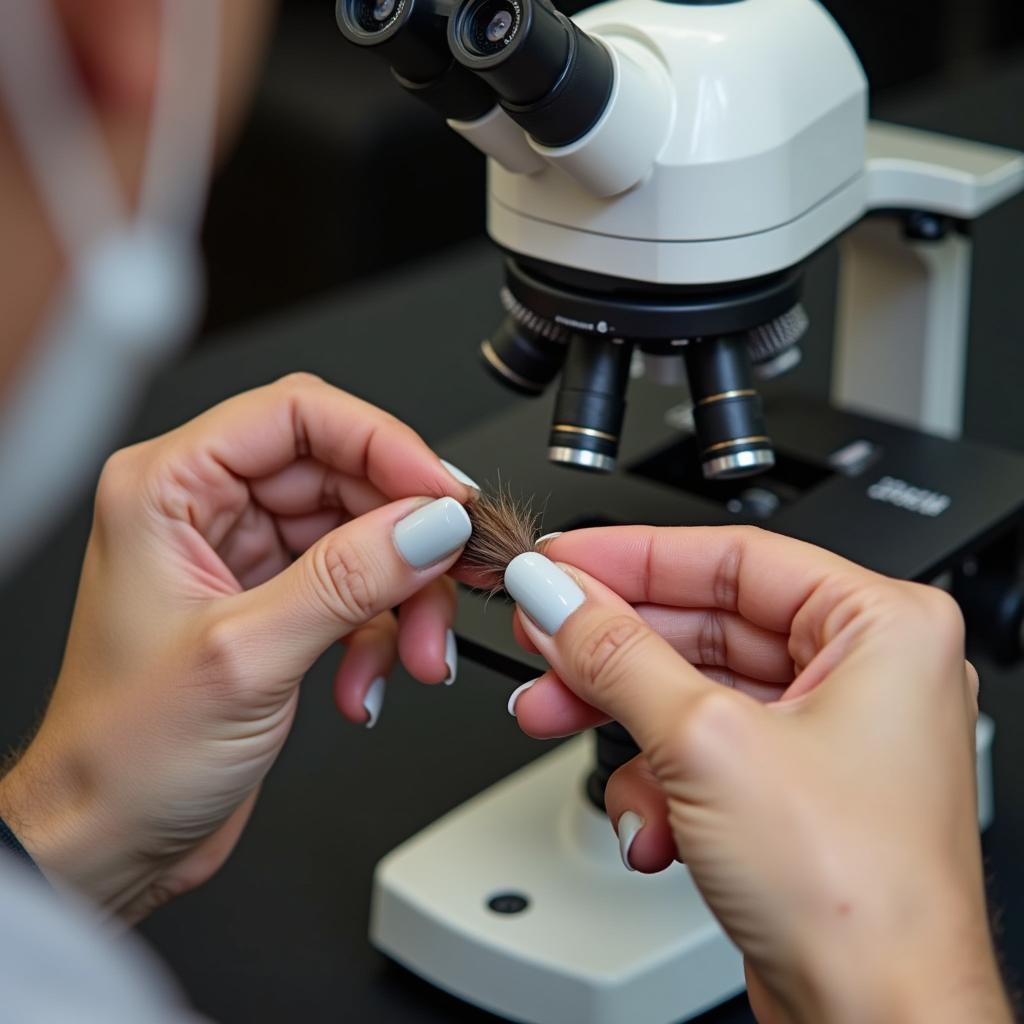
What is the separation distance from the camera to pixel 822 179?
975mm

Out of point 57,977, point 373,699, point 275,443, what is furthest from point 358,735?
point 57,977

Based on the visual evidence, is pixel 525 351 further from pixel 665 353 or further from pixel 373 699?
pixel 373 699

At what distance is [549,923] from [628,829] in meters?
0.27

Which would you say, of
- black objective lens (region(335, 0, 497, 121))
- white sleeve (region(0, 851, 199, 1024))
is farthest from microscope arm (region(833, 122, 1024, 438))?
white sleeve (region(0, 851, 199, 1024))

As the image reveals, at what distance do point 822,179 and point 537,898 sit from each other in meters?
0.53

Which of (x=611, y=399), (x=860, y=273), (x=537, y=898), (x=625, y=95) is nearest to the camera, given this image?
(x=625, y=95)

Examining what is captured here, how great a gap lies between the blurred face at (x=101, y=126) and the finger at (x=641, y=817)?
0.43 meters

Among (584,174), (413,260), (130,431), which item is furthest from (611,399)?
(413,260)

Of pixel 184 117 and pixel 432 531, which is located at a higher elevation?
pixel 184 117

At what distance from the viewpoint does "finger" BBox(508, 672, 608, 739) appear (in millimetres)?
892

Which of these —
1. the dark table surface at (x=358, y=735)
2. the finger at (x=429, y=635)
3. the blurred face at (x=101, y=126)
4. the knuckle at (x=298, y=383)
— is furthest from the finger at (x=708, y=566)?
the blurred face at (x=101, y=126)

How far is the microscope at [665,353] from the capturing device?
90 centimetres

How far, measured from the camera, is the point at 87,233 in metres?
0.54

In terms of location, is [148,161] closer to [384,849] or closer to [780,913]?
[780,913]
